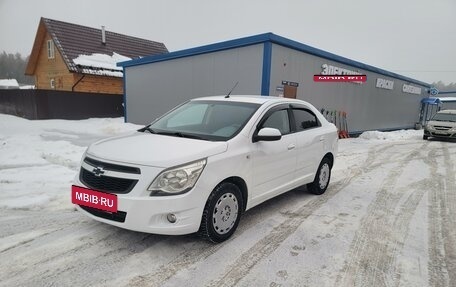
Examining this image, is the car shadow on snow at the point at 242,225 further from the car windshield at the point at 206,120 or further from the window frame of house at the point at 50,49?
the window frame of house at the point at 50,49

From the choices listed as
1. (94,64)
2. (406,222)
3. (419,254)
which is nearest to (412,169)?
(406,222)

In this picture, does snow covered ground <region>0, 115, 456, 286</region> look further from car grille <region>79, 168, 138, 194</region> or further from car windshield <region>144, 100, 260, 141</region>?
car windshield <region>144, 100, 260, 141</region>

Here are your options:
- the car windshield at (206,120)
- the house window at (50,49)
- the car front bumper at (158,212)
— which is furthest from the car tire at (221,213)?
the house window at (50,49)

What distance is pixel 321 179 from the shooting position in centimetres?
561

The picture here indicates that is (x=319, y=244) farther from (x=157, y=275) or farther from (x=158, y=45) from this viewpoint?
(x=158, y=45)

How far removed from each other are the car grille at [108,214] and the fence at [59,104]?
636 inches

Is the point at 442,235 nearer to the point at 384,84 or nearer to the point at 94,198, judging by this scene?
the point at 94,198

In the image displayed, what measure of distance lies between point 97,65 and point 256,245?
22318 millimetres

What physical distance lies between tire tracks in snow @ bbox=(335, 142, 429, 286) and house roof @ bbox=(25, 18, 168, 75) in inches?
838

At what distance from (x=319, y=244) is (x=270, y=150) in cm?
127

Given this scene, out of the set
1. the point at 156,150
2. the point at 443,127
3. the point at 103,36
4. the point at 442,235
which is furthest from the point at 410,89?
the point at 156,150

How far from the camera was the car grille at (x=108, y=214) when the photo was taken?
3112 millimetres

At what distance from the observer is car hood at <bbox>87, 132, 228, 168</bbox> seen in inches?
123

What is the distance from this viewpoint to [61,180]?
5.49 m
